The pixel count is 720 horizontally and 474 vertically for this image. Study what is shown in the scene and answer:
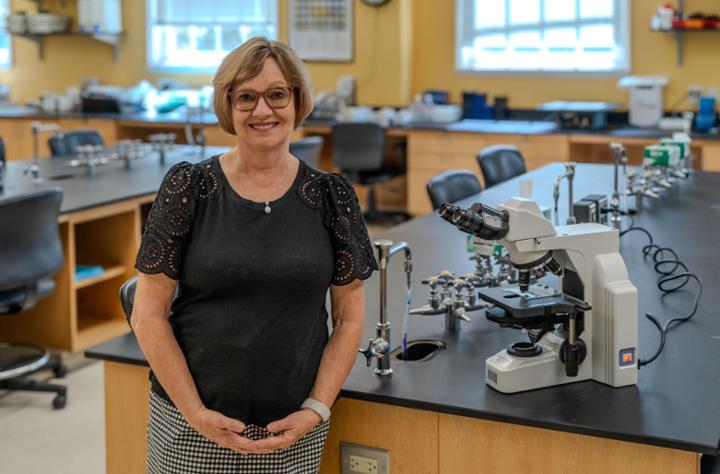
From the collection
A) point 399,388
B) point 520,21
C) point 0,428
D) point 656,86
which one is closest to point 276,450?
point 399,388

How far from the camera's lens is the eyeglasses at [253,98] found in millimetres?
2025

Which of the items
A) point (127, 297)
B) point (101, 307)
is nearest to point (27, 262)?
point (101, 307)

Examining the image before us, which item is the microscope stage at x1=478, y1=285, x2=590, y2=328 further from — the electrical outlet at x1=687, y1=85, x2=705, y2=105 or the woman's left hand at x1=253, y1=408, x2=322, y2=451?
the electrical outlet at x1=687, y1=85, x2=705, y2=105

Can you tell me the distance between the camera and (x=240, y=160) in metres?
2.10

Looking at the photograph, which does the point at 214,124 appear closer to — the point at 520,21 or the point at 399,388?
the point at 520,21

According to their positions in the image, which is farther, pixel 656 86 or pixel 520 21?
pixel 520 21

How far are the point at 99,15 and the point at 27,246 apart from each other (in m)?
5.29

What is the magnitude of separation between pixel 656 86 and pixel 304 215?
5.88m

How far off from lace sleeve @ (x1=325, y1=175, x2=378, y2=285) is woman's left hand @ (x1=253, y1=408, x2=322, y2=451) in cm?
27

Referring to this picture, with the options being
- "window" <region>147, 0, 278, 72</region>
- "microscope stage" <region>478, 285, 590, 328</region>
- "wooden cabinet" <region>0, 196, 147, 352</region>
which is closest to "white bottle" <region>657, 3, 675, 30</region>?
"window" <region>147, 0, 278, 72</region>

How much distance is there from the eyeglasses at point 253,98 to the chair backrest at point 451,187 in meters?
2.45

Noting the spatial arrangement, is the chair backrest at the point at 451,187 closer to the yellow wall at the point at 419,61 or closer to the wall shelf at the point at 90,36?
the yellow wall at the point at 419,61

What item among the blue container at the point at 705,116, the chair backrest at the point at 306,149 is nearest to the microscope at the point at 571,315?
the chair backrest at the point at 306,149

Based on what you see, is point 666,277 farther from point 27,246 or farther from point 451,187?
point 27,246
